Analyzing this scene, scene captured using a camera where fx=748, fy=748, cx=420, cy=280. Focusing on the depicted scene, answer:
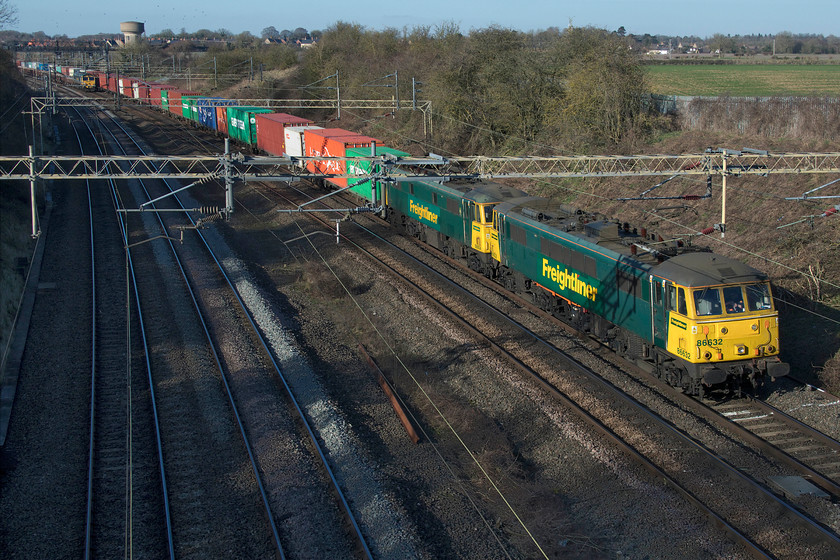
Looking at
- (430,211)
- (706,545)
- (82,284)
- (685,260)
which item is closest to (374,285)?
(430,211)

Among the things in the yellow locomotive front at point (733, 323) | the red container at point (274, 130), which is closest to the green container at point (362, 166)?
the red container at point (274, 130)

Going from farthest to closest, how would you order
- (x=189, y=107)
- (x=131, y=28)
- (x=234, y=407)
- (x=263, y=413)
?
(x=131, y=28) → (x=189, y=107) → (x=234, y=407) → (x=263, y=413)

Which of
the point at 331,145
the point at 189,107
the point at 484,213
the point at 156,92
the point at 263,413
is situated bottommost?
the point at 263,413

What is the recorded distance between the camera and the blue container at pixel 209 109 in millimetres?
58344

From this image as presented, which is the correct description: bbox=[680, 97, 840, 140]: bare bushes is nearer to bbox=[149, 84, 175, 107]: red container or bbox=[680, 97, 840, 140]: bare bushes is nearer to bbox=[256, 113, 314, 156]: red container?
bbox=[256, 113, 314, 156]: red container

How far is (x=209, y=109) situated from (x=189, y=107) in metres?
6.33

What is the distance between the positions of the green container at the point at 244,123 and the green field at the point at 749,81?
2574cm

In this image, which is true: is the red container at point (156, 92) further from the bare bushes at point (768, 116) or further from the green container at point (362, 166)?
the bare bushes at point (768, 116)

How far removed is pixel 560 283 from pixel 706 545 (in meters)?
9.27

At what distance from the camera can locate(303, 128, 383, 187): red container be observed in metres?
34.2

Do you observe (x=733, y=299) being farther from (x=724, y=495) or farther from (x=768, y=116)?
(x=768, y=116)

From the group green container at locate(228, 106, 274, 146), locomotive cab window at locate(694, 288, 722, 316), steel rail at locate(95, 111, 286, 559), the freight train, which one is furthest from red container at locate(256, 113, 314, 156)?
locomotive cab window at locate(694, 288, 722, 316)

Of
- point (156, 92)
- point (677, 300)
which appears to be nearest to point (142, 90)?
point (156, 92)

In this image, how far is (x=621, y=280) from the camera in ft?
54.6
